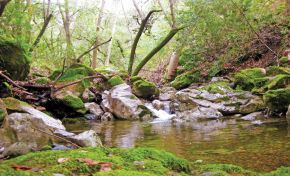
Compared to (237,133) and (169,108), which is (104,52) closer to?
(169,108)

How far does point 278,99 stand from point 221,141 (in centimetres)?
362

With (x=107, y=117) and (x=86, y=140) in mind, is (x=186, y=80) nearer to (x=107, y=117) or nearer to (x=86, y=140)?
(x=107, y=117)

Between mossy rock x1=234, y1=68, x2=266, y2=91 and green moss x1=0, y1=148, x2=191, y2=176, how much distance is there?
9312 millimetres

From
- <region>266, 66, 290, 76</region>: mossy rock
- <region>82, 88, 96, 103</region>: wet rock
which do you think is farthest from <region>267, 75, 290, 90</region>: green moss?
<region>82, 88, 96, 103</region>: wet rock

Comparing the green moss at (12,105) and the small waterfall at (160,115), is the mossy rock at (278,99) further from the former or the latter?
the green moss at (12,105)

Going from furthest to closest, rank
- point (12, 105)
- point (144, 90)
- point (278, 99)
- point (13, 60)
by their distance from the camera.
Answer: point (144, 90), point (13, 60), point (278, 99), point (12, 105)

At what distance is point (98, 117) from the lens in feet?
38.9

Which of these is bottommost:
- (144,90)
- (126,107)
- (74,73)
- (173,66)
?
(126,107)

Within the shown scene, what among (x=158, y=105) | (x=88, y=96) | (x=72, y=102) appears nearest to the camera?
(x=72, y=102)

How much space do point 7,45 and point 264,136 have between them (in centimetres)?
736

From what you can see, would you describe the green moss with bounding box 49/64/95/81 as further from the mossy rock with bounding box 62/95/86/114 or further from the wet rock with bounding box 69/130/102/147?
the wet rock with bounding box 69/130/102/147

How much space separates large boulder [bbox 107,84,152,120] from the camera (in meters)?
11.7

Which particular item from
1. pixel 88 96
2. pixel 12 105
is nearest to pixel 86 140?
pixel 12 105

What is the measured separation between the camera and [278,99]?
31.5ft
